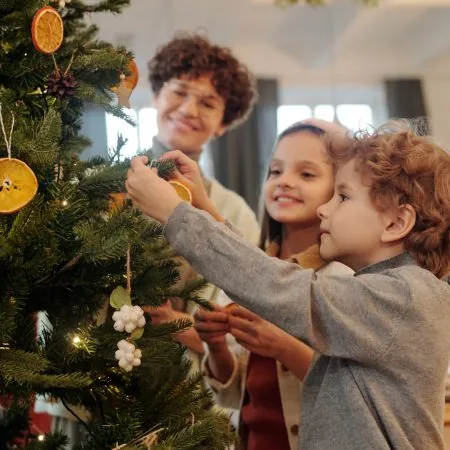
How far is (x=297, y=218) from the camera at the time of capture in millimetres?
1289

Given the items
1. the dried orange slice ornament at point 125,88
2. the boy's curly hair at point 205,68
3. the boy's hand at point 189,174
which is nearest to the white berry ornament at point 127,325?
→ the boy's hand at point 189,174

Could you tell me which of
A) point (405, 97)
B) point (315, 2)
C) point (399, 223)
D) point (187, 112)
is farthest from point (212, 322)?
point (405, 97)

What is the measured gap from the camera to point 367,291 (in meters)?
0.83

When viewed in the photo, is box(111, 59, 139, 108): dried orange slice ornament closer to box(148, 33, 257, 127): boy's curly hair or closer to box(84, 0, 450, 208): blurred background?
box(148, 33, 257, 127): boy's curly hair

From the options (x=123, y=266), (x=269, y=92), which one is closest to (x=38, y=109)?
(x=123, y=266)

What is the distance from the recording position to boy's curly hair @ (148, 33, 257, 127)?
1.66 metres

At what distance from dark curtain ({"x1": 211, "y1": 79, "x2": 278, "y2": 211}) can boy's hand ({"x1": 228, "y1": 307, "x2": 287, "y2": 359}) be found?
2.56 m

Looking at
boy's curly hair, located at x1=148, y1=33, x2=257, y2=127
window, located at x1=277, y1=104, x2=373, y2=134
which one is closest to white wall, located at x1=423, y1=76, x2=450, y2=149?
window, located at x1=277, y1=104, x2=373, y2=134

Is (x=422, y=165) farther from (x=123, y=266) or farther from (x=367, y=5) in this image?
(x=367, y=5)

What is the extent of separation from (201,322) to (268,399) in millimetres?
217

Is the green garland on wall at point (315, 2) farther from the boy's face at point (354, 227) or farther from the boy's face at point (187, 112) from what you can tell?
the boy's face at point (354, 227)

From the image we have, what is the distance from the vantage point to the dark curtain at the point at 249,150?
3.77 m

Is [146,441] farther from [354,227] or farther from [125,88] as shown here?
[125,88]

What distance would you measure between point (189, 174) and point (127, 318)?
31cm
